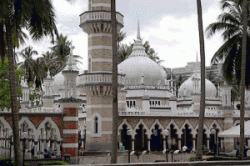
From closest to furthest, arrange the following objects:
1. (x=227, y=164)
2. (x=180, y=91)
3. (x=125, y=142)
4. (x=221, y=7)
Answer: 1. (x=227, y=164)
2. (x=221, y=7)
3. (x=125, y=142)
4. (x=180, y=91)

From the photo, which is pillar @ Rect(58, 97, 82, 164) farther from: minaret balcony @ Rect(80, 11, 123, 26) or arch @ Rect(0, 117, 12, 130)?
minaret balcony @ Rect(80, 11, 123, 26)

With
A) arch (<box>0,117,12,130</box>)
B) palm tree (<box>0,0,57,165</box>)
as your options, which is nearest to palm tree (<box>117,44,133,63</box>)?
arch (<box>0,117,12,130</box>)

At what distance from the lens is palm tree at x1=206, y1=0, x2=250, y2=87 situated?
92.3 feet

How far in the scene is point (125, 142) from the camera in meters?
42.8

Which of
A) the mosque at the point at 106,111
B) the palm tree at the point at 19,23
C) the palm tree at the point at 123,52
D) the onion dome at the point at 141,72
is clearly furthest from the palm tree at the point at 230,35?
the palm tree at the point at 123,52

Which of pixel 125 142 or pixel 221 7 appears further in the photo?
pixel 125 142

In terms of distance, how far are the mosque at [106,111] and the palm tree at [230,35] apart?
7957 mm

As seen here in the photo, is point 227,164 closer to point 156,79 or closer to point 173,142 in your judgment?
point 173,142

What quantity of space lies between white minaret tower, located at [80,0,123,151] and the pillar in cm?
437

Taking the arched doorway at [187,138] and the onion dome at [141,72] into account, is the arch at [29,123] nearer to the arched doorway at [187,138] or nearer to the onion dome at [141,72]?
the arched doorway at [187,138]

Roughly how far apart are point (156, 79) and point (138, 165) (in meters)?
32.5

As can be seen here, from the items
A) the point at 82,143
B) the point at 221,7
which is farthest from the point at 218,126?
the point at 221,7

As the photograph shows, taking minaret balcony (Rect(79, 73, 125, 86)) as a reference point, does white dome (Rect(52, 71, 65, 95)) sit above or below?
above

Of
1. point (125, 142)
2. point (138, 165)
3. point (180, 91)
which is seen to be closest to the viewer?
point (138, 165)
